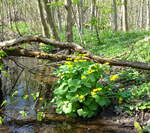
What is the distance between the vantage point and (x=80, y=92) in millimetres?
4477

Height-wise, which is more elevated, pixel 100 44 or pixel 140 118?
pixel 100 44

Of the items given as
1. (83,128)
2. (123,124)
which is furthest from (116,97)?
(83,128)

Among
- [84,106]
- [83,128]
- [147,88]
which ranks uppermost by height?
[147,88]

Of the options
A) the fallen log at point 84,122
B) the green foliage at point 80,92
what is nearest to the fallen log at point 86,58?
the green foliage at point 80,92

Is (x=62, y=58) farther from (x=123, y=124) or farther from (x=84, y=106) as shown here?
(x=123, y=124)

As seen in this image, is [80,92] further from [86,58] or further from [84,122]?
[86,58]

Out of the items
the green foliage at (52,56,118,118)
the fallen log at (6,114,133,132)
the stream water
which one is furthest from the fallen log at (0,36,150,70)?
the fallen log at (6,114,133,132)

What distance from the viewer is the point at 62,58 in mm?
5133

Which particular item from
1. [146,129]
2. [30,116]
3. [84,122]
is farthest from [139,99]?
[30,116]

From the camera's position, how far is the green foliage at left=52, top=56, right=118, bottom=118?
443 centimetres

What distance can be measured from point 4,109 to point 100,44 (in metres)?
7.96

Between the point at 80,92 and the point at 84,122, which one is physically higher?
the point at 80,92

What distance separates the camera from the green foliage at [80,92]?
14.5 ft

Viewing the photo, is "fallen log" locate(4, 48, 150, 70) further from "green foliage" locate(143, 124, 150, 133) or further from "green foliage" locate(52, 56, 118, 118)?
"green foliage" locate(143, 124, 150, 133)
